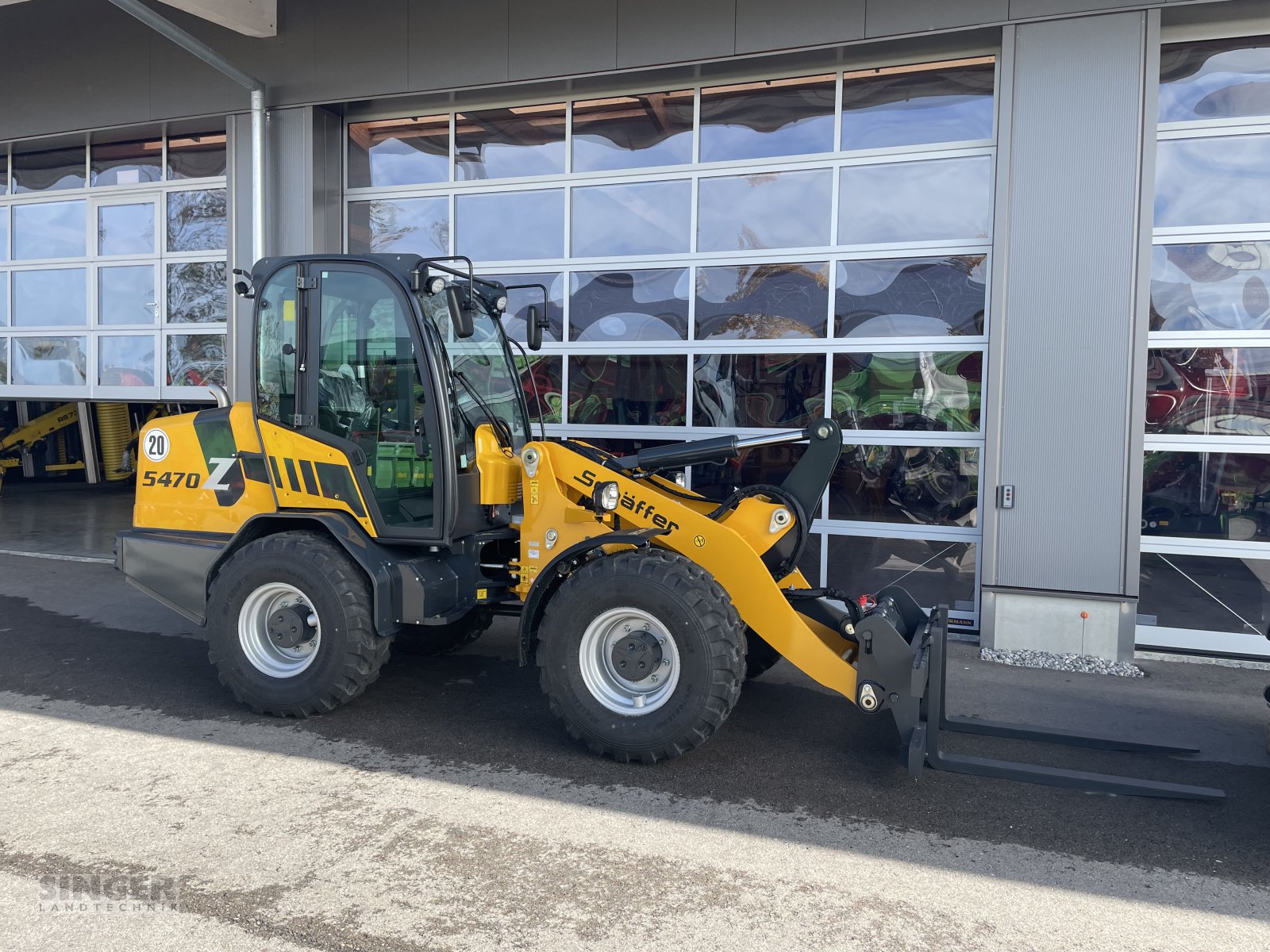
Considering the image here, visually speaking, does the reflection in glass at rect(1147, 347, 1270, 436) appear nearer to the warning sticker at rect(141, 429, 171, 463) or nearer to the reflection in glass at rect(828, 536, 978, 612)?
the reflection in glass at rect(828, 536, 978, 612)

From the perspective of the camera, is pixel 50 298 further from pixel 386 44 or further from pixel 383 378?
pixel 383 378

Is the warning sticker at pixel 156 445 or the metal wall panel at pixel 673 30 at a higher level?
the metal wall panel at pixel 673 30

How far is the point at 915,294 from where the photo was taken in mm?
7391

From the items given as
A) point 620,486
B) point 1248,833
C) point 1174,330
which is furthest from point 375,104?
point 1248,833

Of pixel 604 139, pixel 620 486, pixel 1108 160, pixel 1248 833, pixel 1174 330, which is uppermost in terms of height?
pixel 604 139

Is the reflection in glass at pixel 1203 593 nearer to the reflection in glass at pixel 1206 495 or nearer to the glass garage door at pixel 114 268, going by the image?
the reflection in glass at pixel 1206 495

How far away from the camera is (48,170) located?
10.6 m

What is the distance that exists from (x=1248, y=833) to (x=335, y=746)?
4084 millimetres

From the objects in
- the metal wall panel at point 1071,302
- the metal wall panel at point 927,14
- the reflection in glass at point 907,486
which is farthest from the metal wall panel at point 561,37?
the reflection in glass at point 907,486

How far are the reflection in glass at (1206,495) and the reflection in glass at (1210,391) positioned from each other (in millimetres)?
200

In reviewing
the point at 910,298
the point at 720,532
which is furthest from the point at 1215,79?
the point at 720,532

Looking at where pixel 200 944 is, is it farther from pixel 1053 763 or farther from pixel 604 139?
pixel 604 139

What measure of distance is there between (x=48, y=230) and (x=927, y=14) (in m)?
9.50

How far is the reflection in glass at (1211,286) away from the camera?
262 inches
